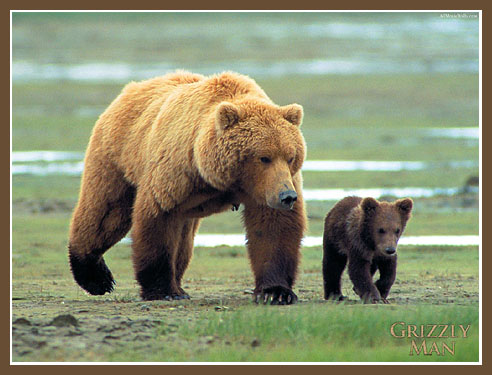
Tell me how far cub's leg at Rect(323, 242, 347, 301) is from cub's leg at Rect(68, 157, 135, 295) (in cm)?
211

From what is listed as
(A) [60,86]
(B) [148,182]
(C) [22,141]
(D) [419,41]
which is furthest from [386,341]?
(D) [419,41]

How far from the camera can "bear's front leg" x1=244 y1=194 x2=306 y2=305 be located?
8.08m

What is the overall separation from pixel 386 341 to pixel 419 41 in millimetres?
47037

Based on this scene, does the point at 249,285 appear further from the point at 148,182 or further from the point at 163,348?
the point at 163,348

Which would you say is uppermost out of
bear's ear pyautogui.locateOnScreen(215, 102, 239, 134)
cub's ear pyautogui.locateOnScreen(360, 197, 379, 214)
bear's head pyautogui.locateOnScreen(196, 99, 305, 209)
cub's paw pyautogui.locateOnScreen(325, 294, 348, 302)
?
bear's ear pyautogui.locateOnScreen(215, 102, 239, 134)

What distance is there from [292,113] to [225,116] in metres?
0.61

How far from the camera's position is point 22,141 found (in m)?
24.5

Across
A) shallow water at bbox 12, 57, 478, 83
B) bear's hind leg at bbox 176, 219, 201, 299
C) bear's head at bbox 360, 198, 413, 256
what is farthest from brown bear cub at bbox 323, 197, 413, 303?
shallow water at bbox 12, 57, 478, 83

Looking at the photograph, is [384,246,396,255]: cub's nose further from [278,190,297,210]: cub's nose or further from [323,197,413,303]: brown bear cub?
[278,190,297,210]: cub's nose

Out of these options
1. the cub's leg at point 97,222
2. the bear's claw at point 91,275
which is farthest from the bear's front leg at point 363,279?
the bear's claw at point 91,275

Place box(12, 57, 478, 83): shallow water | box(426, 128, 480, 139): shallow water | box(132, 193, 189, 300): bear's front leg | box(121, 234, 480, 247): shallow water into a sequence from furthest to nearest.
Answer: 1. box(12, 57, 478, 83): shallow water
2. box(426, 128, 480, 139): shallow water
3. box(121, 234, 480, 247): shallow water
4. box(132, 193, 189, 300): bear's front leg

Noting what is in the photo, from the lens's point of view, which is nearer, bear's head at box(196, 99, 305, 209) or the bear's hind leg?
bear's head at box(196, 99, 305, 209)

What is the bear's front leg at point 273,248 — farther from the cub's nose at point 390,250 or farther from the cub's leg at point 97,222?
the cub's leg at point 97,222

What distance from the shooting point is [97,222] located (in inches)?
374
